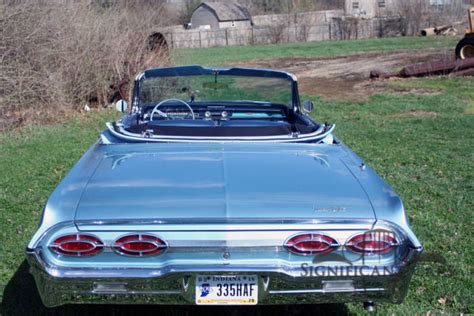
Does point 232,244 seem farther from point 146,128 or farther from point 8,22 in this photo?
point 8,22

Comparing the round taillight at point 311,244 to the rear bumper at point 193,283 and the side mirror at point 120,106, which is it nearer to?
the rear bumper at point 193,283

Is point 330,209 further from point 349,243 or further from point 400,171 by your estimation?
point 400,171

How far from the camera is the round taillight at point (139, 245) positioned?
3080 mm

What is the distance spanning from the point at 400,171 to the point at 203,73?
3432mm

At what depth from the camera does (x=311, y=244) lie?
3.12 metres

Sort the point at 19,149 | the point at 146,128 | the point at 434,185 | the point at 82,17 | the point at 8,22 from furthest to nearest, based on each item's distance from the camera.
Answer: the point at 82,17 < the point at 8,22 < the point at 19,149 < the point at 434,185 < the point at 146,128

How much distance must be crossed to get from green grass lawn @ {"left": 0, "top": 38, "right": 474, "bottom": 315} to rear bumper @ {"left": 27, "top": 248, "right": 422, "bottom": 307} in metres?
0.92

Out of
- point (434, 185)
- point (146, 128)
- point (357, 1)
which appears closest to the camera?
point (146, 128)

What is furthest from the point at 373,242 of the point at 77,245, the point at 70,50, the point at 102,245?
the point at 70,50

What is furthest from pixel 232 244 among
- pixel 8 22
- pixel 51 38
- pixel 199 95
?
pixel 51 38

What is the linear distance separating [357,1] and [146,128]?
268 feet

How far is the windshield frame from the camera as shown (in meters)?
5.41

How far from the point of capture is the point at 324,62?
29.1m

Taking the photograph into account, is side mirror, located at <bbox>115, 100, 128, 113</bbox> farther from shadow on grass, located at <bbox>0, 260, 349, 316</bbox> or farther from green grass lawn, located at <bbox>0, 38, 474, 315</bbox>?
shadow on grass, located at <bbox>0, 260, 349, 316</bbox>
